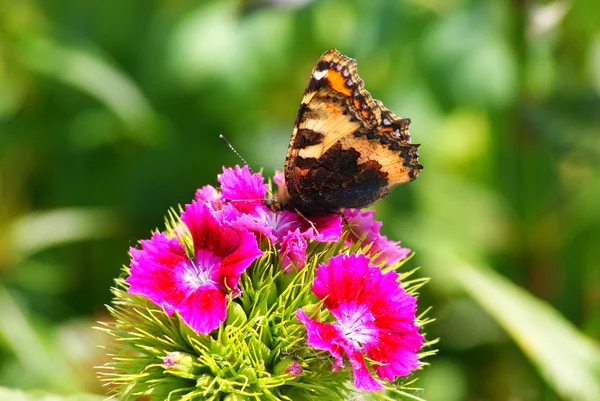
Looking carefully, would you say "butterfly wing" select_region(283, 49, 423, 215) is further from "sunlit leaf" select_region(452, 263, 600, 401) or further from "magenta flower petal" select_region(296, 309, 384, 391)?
"sunlit leaf" select_region(452, 263, 600, 401)

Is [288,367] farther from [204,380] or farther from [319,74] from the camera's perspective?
[319,74]

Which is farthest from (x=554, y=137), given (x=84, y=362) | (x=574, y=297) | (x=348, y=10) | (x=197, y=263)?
(x=84, y=362)

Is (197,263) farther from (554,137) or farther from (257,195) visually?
(554,137)

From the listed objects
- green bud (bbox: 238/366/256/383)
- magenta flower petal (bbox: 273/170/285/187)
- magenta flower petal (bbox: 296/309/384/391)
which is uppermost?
magenta flower petal (bbox: 273/170/285/187)

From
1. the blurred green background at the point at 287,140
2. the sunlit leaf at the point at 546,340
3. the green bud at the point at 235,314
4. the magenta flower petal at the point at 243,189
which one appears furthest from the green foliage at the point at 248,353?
the blurred green background at the point at 287,140

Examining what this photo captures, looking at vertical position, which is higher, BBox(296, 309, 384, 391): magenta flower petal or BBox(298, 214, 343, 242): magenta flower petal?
BBox(298, 214, 343, 242): magenta flower petal

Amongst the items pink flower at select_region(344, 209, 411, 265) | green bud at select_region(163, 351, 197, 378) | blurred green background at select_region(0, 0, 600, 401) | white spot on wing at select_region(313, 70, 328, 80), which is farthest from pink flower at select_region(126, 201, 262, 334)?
blurred green background at select_region(0, 0, 600, 401)
